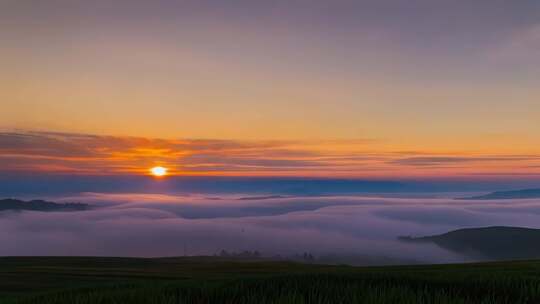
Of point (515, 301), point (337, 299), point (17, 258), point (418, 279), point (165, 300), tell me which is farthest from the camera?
point (17, 258)

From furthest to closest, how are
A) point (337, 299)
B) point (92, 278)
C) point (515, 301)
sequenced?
point (92, 278), point (515, 301), point (337, 299)

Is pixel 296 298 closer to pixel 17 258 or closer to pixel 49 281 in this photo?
pixel 49 281

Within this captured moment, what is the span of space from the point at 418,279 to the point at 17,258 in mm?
108356

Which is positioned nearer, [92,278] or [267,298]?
[267,298]

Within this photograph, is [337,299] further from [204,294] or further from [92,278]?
[92,278]

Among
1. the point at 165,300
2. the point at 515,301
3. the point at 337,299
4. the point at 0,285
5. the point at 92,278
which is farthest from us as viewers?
the point at 92,278

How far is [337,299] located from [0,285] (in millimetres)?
44262

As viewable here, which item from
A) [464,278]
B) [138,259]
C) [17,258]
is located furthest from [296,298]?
[138,259]

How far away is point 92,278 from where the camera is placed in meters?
54.4

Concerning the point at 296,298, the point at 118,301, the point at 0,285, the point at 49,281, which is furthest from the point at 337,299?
the point at 49,281

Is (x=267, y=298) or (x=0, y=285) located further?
(x=0, y=285)

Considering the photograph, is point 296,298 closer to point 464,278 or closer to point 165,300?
point 165,300

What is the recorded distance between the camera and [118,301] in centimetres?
1022

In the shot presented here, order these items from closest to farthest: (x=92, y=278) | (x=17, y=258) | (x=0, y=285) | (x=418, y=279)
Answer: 1. (x=418, y=279)
2. (x=0, y=285)
3. (x=92, y=278)
4. (x=17, y=258)
